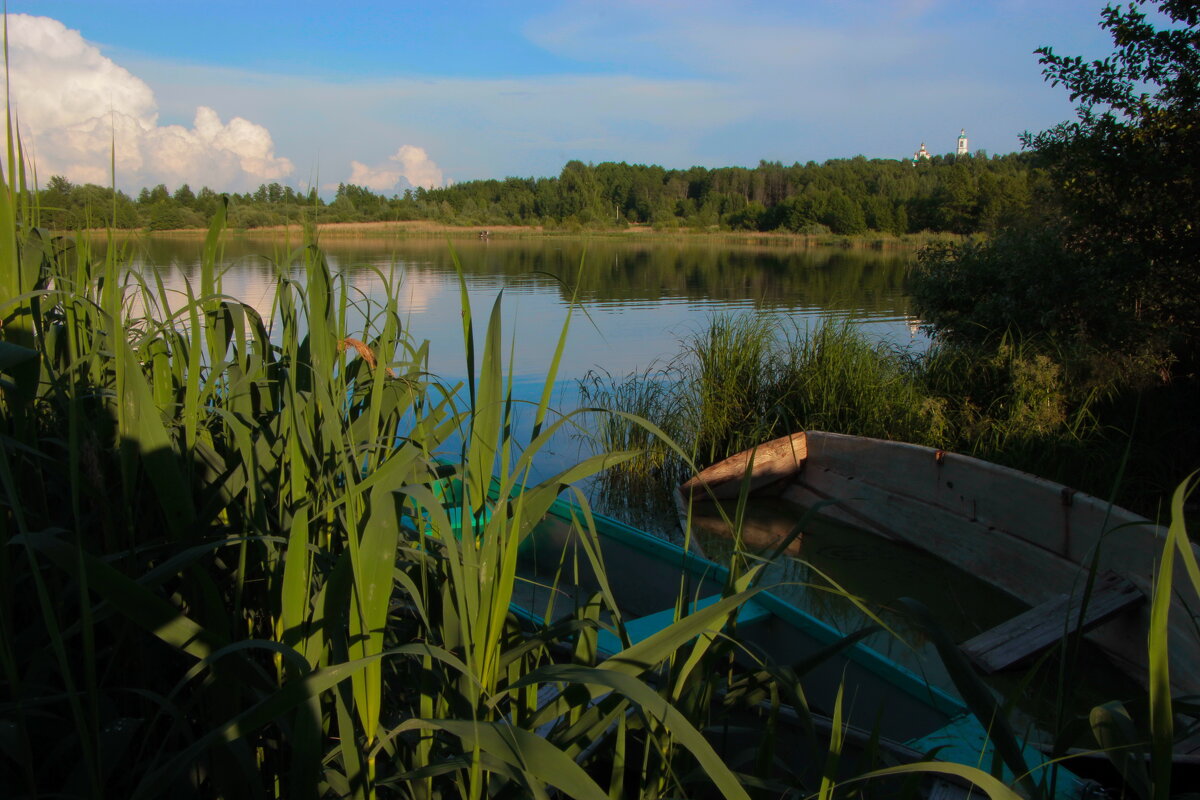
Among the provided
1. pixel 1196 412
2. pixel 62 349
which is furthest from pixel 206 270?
pixel 1196 412

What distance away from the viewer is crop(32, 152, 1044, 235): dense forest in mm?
2336

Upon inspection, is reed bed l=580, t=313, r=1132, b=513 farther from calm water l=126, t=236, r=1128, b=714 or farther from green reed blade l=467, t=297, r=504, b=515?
green reed blade l=467, t=297, r=504, b=515

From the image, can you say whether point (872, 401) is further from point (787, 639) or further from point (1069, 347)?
point (787, 639)

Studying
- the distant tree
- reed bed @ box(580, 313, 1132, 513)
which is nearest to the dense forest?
the distant tree

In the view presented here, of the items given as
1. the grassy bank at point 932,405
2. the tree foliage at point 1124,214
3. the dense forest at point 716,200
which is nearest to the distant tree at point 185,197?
the dense forest at point 716,200

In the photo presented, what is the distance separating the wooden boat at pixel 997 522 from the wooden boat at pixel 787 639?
0.48 meters

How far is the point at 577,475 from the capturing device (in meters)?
1.25

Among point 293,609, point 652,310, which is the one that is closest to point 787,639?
point 293,609

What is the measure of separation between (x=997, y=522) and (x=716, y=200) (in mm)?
62155

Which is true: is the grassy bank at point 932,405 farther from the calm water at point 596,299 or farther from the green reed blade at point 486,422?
the green reed blade at point 486,422

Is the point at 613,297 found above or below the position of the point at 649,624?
above

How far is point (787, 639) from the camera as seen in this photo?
2.80m

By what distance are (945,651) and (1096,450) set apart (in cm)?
477

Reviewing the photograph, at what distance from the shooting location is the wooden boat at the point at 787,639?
1728 millimetres
